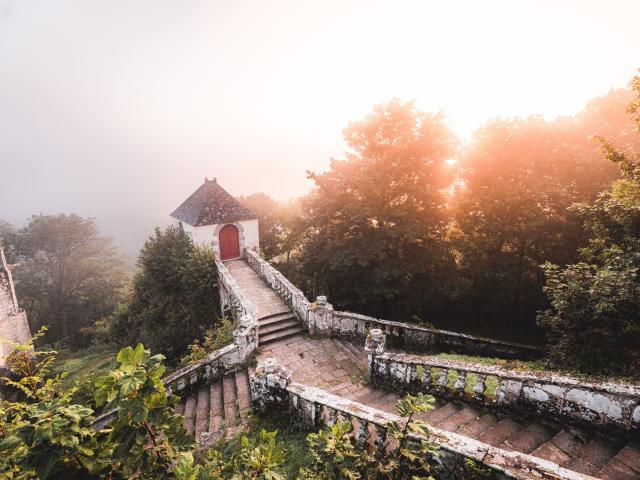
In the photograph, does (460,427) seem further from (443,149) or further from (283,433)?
(443,149)

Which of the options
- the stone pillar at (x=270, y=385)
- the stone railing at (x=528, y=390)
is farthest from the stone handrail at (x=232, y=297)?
the stone railing at (x=528, y=390)

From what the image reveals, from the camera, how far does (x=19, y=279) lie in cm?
3538

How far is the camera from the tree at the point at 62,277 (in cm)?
3591

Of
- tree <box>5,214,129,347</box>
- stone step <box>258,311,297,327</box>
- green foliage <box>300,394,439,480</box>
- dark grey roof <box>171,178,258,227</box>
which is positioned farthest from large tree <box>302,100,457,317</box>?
tree <box>5,214,129,347</box>

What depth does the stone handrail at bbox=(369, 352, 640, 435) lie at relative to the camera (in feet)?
16.8

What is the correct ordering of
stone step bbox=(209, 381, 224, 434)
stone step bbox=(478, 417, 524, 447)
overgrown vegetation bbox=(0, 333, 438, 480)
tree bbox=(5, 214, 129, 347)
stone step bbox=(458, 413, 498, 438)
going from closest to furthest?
overgrown vegetation bbox=(0, 333, 438, 480) < stone step bbox=(478, 417, 524, 447) < stone step bbox=(458, 413, 498, 438) < stone step bbox=(209, 381, 224, 434) < tree bbox=(5, 214, 129, 347)

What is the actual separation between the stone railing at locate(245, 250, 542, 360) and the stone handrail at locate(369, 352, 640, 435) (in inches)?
135

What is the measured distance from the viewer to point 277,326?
41.7ft

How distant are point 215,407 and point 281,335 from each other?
3.73 m

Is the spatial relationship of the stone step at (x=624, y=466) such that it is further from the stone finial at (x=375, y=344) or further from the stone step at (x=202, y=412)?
the stone step at (x=202, y=412)

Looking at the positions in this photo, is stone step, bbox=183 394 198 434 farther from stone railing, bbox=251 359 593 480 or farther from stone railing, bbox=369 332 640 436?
stone railing, bbox=369 332 640 436

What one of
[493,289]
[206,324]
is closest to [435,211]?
[493,289]

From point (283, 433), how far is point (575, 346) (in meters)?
7.28

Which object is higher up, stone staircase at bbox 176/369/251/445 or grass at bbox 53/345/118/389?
stone staircase at bbox 176/369/251/445
